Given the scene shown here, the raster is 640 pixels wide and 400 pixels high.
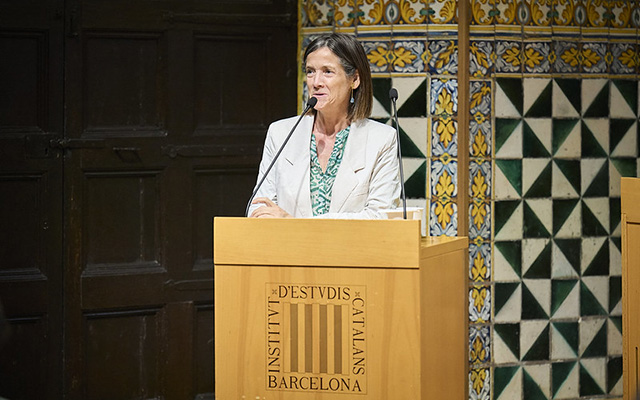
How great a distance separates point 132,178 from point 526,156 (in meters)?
1.87

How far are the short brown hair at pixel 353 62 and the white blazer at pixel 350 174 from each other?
56 millimetres

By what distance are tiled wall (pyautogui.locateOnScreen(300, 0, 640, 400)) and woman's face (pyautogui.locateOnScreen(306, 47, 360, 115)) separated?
1124 millimetres

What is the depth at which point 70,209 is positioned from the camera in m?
4.39

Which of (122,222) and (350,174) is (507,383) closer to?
(350,174)

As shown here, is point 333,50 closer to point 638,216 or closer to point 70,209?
point 638,216

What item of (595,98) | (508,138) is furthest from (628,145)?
(508,138)

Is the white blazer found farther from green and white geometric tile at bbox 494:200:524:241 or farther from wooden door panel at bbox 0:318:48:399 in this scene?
wooden door panel at bbox 0:318:48:399

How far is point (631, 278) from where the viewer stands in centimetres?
339

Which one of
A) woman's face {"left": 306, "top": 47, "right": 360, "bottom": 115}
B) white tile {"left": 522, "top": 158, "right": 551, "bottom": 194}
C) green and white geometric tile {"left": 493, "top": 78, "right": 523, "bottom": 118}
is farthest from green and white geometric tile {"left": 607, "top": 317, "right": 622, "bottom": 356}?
woman's face {"left": 306, "top": 47, "right": 360, "bottom": 115}

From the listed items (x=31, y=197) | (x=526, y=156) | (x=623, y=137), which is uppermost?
(x=623, y=137)

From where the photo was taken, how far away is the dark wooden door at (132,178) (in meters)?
4.35

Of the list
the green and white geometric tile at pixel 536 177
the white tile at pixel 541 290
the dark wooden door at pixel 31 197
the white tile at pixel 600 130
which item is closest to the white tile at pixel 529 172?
the green and white geometric tile at pixel 536 177

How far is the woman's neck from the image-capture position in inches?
138

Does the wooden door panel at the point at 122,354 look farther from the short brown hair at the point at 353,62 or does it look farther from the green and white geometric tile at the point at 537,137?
the green and white geometric tile at the point at 537,137
